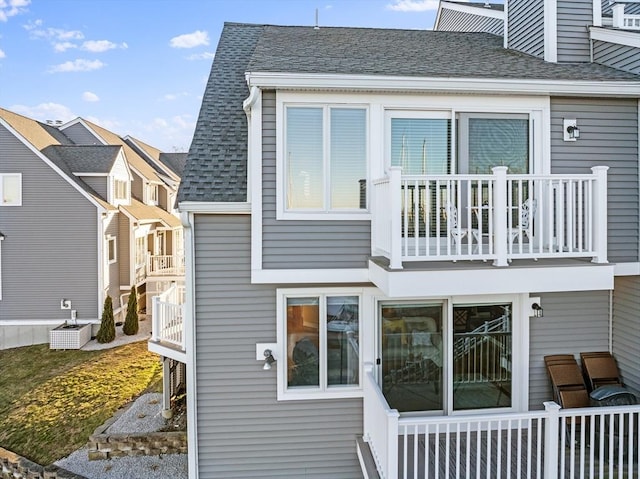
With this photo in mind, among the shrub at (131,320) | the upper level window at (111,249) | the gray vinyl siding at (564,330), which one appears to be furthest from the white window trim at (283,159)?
the upper level window at (111,249)

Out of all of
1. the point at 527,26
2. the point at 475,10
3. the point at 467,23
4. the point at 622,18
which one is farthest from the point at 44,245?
the point at 622,18

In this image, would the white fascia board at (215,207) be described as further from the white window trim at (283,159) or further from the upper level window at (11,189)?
the upper level window at (11,189)

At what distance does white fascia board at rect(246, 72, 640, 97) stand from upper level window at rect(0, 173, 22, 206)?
567 inches

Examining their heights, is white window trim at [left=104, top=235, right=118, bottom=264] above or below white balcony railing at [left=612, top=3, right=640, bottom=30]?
below

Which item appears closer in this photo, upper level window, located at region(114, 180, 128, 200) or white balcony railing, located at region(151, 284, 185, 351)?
white balcony railing, located at region(151, 284, 185, 351)

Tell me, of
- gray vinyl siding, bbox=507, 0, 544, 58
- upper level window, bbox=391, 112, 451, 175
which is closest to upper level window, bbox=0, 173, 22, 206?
upper level window, bbox=391, 112, 451, 175

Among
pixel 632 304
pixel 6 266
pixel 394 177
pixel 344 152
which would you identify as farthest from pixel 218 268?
pixel 6 266

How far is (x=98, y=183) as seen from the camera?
678 inches

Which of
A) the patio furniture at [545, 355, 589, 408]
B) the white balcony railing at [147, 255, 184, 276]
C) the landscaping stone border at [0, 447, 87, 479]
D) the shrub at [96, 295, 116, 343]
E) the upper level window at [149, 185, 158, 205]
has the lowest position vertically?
the landscaping stone border at [0, 447, 87, 479]

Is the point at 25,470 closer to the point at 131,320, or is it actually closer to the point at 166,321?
the point at 166,321

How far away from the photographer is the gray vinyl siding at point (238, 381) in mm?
5801

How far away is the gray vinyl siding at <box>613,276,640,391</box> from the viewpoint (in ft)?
19.6

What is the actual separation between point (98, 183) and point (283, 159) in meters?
14.4

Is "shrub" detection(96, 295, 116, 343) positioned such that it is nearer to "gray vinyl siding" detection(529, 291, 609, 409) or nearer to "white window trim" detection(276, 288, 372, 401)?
"white window trim" detection(276, 288, 372, 401)
